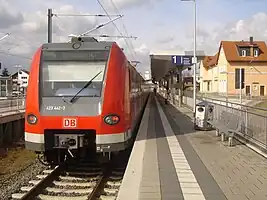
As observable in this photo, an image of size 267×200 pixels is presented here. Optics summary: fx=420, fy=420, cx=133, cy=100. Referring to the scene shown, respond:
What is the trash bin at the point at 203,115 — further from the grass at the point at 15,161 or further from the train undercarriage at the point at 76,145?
the train undercarriage at the point at 76,145

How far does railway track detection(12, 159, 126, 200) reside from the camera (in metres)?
8.24

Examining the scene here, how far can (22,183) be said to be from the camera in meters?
9.63

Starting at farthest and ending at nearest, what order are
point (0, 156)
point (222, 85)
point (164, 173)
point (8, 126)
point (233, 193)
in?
1. point (222, 85)
2. point (8, 126)
3. point (0, 156)
4. point (164, 173)
5. point (233, 193)

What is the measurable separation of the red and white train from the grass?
2.88 m

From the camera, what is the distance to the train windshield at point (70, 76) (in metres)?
9.34

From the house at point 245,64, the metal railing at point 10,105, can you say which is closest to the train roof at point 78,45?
the metal railing at point 10,105

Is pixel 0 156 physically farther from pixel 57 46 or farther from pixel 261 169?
pixel 261 169

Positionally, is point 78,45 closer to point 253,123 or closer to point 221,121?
point 253,123

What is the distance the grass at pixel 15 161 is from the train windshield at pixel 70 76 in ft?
11.8

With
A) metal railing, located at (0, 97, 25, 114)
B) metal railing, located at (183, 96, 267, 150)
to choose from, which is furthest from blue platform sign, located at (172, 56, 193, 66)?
metal railing, located at (183, 96, 267, 150)

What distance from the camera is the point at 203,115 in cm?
1492

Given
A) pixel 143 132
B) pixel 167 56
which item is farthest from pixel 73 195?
pixel 167 56

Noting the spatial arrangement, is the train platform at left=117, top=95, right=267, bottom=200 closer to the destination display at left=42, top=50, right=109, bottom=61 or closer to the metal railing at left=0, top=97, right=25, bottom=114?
the destination display at left=42, top=50, right=109, bottom=61

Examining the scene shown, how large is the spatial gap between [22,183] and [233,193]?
529cm
